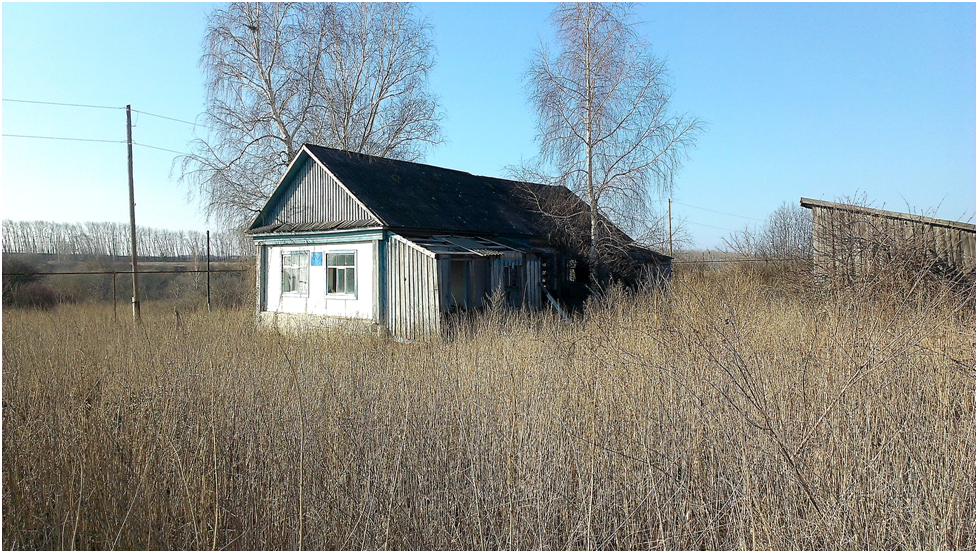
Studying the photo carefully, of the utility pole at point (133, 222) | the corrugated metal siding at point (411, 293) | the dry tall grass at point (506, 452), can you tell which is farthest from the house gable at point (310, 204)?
the dry tall grass at point (506, 452)

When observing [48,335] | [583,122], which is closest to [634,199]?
[583,122]

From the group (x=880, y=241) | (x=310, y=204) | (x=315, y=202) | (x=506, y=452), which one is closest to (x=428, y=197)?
(x=315, y=202)

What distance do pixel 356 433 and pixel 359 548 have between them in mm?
1385

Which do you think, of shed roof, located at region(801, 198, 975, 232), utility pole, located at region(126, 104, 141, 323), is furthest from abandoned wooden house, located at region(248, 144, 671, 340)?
shed roof, located at region(801, 198, 975, 232)

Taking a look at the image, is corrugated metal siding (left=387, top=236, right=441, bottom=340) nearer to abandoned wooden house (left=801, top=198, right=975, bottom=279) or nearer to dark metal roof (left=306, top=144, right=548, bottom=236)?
dark metal roof (left=306, top=144, right=548, bottom=236)

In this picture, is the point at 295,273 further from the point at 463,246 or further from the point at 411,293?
the point at 463,246

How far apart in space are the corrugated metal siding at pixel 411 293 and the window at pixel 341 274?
1.29m

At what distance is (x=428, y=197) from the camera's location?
15.4 m

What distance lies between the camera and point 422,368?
22.9 feet

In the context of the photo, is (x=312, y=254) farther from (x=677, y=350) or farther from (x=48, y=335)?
(x=677, y=350)

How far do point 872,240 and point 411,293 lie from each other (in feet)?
27.4

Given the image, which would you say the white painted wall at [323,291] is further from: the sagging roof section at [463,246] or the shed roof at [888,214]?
the shed roof at [888,214]

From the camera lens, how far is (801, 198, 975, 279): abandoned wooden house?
7723 millimetres

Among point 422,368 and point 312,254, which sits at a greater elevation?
point 312,254
